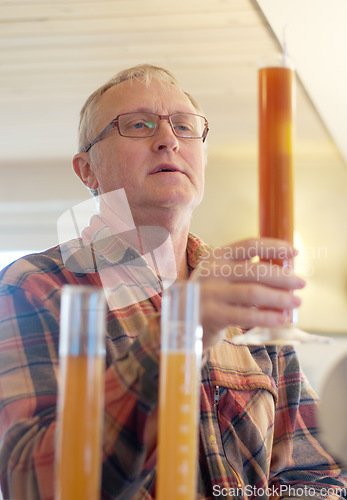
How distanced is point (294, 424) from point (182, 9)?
193cm

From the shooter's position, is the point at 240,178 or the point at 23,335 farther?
the point at 240,178

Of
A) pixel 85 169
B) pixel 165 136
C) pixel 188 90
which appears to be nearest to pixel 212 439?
pixel 165 136

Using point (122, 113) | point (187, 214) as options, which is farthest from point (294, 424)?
point (122, 113)

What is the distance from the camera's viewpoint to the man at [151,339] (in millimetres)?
604

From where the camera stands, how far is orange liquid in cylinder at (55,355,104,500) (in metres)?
0.46

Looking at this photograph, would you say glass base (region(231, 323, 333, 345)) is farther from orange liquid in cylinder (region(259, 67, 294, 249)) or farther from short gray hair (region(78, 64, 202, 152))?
short gray hair (region(78, 64, 202, 152))

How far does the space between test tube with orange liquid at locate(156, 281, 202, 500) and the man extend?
87 mm

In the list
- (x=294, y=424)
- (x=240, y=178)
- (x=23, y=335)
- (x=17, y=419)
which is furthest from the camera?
(x=240, y=178)

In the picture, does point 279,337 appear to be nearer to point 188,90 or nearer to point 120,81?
point 120,81

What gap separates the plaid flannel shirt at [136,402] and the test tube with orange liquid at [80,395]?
0.36 ft

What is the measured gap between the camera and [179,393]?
48 cm

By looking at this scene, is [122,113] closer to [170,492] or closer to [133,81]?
[133,81]

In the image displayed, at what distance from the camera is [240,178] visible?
438 centimetres

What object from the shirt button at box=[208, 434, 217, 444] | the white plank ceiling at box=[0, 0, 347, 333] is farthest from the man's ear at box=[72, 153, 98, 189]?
the white plank ceiling at box=[0, 0, 347, 333]
